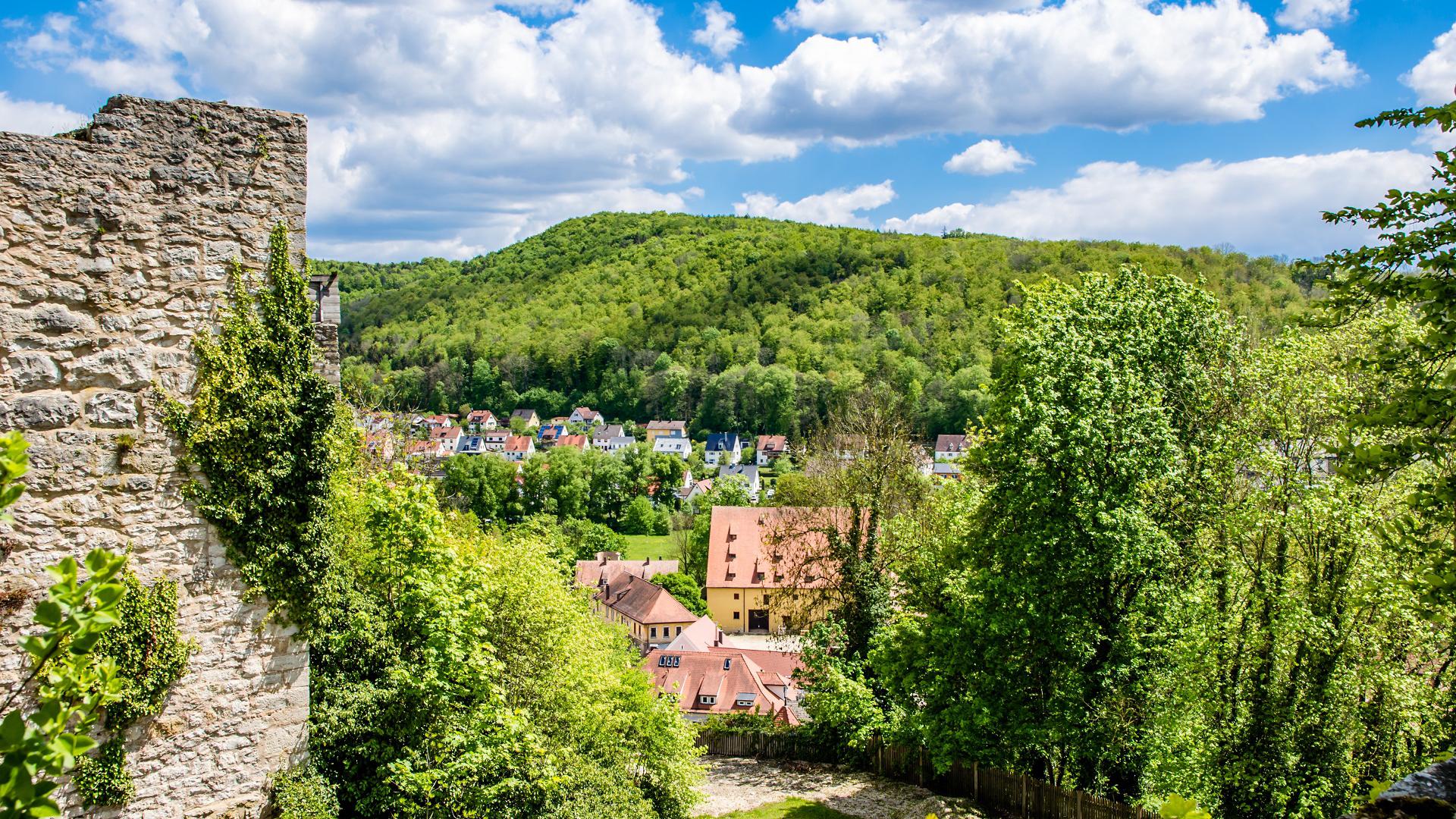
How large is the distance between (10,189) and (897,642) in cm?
1771

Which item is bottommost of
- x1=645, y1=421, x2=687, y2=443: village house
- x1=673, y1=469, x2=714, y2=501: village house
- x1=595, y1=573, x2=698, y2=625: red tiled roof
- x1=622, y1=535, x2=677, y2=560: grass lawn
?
x1=622, y1=535, x2=677, y2=560: grass lawn

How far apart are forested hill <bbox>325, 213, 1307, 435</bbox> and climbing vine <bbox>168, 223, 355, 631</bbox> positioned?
94515 mm

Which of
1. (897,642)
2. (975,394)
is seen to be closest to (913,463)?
(897,642)

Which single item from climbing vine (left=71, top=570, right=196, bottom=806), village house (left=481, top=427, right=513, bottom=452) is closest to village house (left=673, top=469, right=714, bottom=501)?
village house (left=481, top=427, right=513, bottom=452)

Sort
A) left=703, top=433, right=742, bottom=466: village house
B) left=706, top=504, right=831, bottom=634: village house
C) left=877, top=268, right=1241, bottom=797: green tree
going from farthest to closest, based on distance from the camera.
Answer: left=703, top=433, right=742, bottom=466: village house
left=706, top=504, right=831, bottom=634: village house
left=877, top=268, right=1241, bottom=797: green tree

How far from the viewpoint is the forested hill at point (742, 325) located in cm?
11425

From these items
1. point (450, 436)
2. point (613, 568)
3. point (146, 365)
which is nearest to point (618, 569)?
point (613, 568)

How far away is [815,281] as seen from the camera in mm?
153500

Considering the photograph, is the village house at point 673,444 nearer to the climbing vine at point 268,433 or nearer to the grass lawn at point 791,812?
the grass lawn at point 791,812

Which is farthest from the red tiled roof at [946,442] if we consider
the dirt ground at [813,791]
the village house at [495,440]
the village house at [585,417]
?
the dirt ground at [813,791]

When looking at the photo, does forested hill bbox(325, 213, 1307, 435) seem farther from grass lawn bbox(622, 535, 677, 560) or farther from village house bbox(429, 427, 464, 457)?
grass lawn bbox(622, 535, 677, 560)

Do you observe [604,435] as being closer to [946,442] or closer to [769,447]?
[769,447]

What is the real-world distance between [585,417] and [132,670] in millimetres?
132022

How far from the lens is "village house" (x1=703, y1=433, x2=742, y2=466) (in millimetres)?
114562
